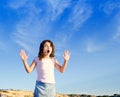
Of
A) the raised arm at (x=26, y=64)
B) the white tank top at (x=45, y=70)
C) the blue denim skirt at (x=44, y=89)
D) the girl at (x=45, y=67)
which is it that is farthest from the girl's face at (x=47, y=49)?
the blue denim skirt at (x=44, y=89)

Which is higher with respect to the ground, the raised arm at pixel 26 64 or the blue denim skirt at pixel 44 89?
the raised arm at pixel 26 64

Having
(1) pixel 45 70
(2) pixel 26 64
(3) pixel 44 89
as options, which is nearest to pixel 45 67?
(1) pixel 45 70

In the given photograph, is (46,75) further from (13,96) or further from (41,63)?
(13,96)

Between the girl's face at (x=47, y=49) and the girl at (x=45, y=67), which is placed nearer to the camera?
the girl at (x=45, y=67)

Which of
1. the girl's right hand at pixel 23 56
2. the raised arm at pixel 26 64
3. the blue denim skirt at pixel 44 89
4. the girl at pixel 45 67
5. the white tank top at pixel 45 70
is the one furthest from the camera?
the girl's right hand at pixel 23 56

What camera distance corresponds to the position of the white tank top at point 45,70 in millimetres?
9453

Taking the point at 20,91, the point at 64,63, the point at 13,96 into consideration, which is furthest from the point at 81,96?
the point at 64,63

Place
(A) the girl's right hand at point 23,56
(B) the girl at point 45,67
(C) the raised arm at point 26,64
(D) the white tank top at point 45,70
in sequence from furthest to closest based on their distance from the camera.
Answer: (A) the girl's right hand at point 23,56
(C) the raised arm at point 26,64
(D) the white tank top at point 45,70
(B) the girl at point 45,67

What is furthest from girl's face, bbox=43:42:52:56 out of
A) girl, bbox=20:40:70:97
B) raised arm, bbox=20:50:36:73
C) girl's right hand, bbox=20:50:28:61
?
girl's right hand, bbox=20:50:28:61

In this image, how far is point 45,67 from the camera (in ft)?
31.6

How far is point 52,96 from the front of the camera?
9.41 metres

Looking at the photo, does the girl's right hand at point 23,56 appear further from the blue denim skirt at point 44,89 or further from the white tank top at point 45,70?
the blue denim skirt at point 44,89

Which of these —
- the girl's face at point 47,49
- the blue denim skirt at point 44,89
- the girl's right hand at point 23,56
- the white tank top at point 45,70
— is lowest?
the blue denim skirt at point 44,89

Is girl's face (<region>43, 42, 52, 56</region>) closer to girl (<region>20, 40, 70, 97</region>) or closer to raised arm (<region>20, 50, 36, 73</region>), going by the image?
girl (<region>20, 40, 70, 97</region>)
